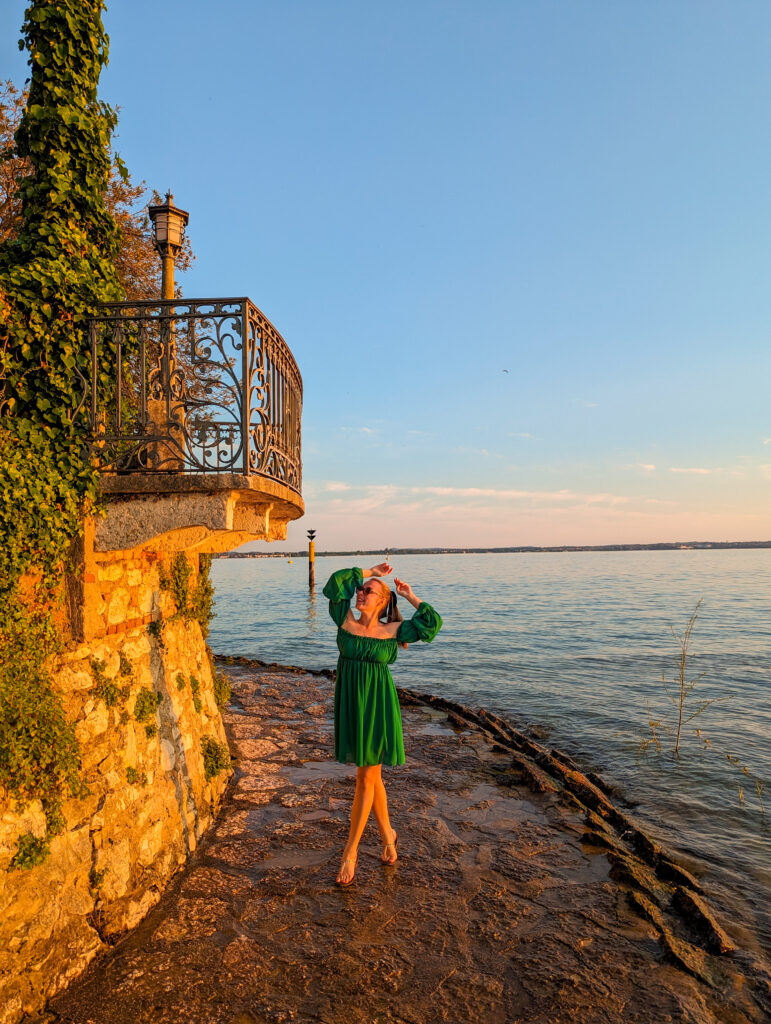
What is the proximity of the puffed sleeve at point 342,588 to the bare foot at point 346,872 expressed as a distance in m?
2.05

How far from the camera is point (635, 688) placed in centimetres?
1559

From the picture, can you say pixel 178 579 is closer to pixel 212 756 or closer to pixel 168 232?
pixel 212 756

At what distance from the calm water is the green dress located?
142 inches

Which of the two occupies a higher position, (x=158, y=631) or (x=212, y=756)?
(x=158, y=631)

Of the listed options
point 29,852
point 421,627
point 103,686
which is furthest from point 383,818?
point 29,852

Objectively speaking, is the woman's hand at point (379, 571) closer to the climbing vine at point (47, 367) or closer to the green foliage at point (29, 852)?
the climbing vine at point (47, 367)

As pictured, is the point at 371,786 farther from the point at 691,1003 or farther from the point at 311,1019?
the point at 691,1003

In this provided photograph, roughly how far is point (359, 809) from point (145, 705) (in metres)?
2.04

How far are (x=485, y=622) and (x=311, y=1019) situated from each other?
26953mm

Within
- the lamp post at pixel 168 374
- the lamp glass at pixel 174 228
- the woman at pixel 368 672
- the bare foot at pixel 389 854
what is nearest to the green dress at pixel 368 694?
the woman at pixel 368 672

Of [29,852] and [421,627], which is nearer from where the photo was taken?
[29,852]

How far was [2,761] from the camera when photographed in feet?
12.4

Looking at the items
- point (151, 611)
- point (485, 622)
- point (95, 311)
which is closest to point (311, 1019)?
point (151, 611)

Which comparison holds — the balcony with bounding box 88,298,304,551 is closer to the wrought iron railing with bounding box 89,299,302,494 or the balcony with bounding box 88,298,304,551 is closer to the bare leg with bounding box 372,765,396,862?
the wrought iron railing with bounding box 89,299,302,494
